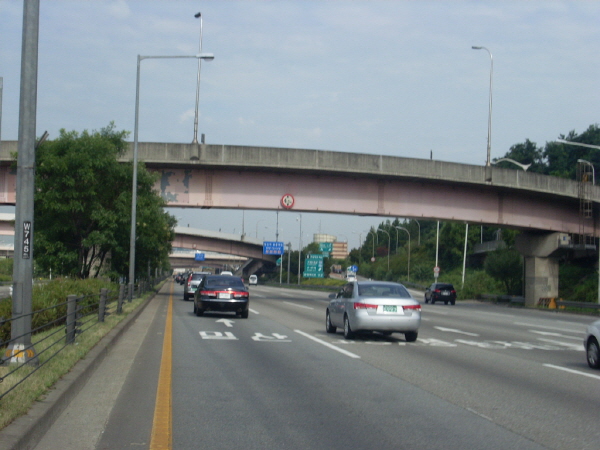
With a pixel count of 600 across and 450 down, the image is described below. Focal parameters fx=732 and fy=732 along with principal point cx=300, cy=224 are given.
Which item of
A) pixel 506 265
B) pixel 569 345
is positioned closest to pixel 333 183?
pixel 569 345

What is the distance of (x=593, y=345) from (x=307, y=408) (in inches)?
275

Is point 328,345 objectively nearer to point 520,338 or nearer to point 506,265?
point 520,338

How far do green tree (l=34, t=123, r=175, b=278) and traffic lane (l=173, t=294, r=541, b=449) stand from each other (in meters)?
17.4

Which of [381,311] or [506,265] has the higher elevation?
[506,265]

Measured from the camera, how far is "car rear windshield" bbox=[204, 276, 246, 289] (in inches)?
1071

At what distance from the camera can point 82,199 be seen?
103ft

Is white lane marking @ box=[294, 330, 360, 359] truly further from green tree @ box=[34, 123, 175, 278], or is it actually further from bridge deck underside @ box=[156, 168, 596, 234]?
bridge deck underside @ box=[156, 168, 596, 234]

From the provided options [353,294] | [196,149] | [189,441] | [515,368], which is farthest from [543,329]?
[189,441]

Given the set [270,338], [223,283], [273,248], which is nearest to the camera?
[270,338]

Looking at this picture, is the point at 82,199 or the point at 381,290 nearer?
the point at 381,290

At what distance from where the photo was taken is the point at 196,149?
114ft

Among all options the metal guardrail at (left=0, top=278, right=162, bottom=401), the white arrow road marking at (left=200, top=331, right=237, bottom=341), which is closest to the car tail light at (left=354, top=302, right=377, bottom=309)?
the white arrow road marking at (left=200, top=331, right=237, bottom=341)

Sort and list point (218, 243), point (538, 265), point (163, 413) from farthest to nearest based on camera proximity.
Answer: point (218, 243), point (538, 265), point (163, 413)

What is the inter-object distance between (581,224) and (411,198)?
12.2 metres
